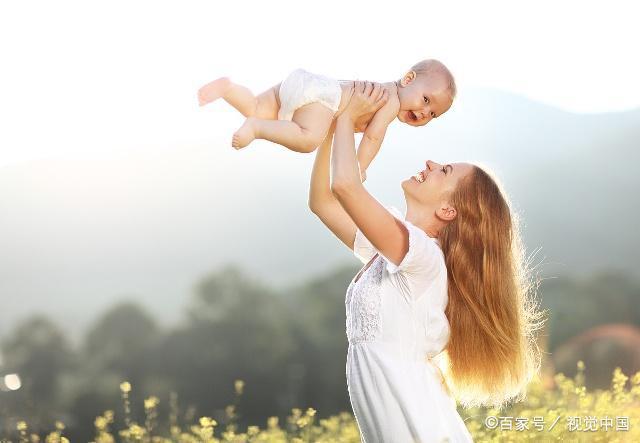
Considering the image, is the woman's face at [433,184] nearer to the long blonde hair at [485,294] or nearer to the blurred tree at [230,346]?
the long blonde hair at [485,294]

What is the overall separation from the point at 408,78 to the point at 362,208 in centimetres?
108

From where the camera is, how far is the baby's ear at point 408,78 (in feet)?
14.0

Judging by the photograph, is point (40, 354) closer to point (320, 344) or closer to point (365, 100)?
point (320, 344)

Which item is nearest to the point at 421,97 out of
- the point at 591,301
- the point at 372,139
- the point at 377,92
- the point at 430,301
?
the point at 377,92

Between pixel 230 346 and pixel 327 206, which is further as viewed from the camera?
pixel 230 346

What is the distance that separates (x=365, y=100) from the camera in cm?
399

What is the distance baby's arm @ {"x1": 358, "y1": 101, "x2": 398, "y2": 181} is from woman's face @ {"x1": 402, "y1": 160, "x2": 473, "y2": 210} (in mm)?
283

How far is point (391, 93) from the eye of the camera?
4172 millimetres

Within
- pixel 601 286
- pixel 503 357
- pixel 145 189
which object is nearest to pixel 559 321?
pixel 601 286

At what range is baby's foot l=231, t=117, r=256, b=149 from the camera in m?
3.57

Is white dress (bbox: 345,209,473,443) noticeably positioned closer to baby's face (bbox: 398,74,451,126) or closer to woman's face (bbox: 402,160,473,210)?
woman's face (bbox: 402,160,473,210)

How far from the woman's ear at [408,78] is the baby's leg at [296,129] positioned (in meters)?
0.51

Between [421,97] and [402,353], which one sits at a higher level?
[421,97]

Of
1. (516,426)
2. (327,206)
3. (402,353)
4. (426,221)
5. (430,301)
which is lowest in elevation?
(516,426)
